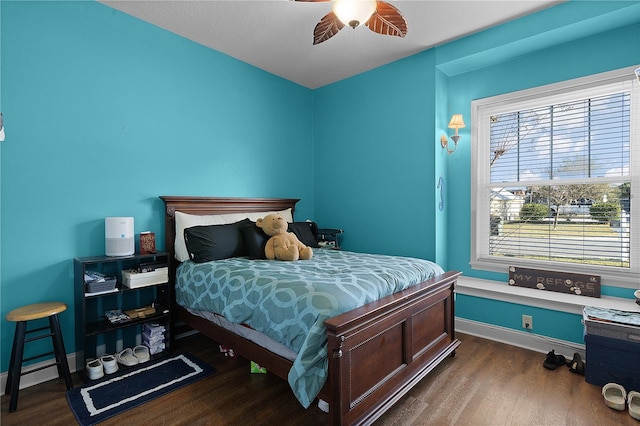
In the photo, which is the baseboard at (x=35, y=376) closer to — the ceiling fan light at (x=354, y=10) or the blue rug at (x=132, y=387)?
the blue rug at (x=132, y=387)

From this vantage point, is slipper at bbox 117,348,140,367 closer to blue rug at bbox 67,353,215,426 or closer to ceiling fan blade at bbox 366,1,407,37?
blue rug at bbox 67,353,215,426

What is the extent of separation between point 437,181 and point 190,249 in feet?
8.05

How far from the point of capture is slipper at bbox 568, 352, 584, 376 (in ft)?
7.61

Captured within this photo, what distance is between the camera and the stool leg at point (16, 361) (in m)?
1.92

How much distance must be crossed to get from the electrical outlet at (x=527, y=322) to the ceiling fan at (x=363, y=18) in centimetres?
253

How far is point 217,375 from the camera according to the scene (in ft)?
7.54

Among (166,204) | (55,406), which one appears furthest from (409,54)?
(55,406)

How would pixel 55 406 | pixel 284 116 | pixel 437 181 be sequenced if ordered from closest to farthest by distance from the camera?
pixel 55 406, pixel 437 181, pixel 284 116

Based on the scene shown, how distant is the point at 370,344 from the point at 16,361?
6.96ft

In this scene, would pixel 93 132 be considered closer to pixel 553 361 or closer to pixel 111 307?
pixel 111 307

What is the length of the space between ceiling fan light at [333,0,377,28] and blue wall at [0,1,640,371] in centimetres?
176

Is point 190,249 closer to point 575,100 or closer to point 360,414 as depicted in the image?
point 360,414

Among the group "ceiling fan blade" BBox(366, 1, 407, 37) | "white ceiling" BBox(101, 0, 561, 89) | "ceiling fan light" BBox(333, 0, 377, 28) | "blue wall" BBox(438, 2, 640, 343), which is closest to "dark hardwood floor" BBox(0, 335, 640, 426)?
"blue wall" BBox(438, 2, 640, 343)

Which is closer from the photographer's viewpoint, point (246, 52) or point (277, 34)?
point (277, 34)
